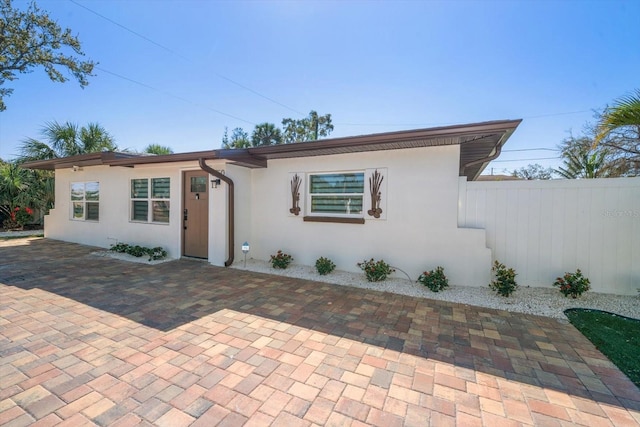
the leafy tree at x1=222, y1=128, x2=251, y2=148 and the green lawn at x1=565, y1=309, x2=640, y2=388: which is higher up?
the leafy tree at x1=222, y1=128, x2=251, y2=148

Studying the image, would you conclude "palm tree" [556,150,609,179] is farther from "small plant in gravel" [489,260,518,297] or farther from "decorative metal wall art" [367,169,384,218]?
"decorative metal wall art" [367,169,384,218]

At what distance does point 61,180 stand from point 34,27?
567 centimetres

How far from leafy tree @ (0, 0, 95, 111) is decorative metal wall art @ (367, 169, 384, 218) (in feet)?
40.6

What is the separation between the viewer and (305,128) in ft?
86.1

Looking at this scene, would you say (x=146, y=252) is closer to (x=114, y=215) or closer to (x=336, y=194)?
(x=114, y=215)

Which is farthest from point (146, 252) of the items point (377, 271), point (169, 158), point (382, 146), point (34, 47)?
point (34, 47)

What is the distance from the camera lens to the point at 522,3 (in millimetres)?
5805

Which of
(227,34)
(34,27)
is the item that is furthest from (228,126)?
(227,34)

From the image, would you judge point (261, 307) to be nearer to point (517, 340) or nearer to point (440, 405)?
point (440, 405)

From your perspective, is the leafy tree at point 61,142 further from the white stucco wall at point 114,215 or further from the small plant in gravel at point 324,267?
the small plant in gravel at point 324,267

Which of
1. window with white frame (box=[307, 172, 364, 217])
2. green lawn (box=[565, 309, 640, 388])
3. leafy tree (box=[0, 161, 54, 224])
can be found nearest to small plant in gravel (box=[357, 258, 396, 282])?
window with white frame (box=[307, 172, 364, 217])

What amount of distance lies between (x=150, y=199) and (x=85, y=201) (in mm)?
3573

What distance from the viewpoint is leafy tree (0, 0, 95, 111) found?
9.63 meters

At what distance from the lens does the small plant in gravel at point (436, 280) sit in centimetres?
494
